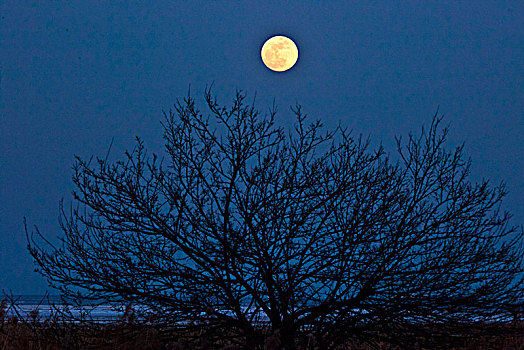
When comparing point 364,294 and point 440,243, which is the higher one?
point 440,243

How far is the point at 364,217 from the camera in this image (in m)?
6.72

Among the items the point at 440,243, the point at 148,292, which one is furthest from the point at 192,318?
the point at 440,243

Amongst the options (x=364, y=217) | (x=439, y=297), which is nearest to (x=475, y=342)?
(x=439, y=297)

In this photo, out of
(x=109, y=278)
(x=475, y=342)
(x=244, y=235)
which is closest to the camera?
(x=244, y=235)

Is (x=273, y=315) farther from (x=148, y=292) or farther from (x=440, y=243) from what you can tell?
(x=440, y=243)

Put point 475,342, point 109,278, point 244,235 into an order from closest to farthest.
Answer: point 244,235 < point 109,278 < point 475,342

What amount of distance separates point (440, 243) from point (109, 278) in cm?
419

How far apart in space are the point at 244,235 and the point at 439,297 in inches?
100

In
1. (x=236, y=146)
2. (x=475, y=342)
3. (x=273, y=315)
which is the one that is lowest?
(x=475, y=342)

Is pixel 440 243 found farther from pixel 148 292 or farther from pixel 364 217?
pixel 148 292

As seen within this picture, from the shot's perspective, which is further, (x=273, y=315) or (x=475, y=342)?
(x=475, y=342)

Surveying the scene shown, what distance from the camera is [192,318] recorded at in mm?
7168

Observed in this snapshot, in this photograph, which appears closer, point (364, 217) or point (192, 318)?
point (364, 217)

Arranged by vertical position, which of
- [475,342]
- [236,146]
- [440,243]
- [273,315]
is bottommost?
[475,342]
